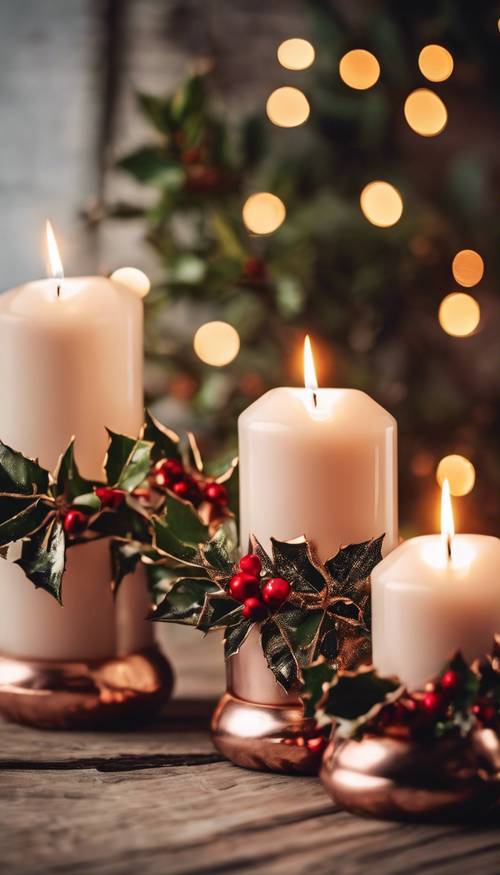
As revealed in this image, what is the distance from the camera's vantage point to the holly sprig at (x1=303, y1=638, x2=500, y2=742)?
0.50 meters

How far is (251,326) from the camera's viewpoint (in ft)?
3.83

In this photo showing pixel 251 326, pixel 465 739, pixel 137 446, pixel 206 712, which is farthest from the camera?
pixel 251 326

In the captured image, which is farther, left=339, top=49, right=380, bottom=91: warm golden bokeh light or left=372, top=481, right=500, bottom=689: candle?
left=339, top=49, right=380, bottom=91: warm golden bokeh light

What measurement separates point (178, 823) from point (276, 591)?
12 centimetres

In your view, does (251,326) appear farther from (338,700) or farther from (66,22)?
(338,700)

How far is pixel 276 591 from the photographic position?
22.0 inches

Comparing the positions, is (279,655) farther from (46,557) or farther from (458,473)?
(458,473)

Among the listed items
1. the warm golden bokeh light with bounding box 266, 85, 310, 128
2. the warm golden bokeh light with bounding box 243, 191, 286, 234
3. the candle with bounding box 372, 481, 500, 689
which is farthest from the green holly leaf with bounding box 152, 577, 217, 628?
the warm golden bokeh light with bounding box 266, 85, 310, 128

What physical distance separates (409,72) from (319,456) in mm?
779

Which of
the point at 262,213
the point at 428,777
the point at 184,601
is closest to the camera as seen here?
the point at 428,777

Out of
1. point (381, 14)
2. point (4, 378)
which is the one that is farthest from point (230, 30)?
point (4, 378)

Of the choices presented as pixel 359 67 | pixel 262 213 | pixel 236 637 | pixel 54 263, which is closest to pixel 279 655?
pixel 236 637

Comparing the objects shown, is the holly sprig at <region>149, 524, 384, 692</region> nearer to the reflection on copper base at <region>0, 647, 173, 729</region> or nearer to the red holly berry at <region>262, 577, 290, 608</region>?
the red holly berry at <region>262, 577, 290, 608</region>

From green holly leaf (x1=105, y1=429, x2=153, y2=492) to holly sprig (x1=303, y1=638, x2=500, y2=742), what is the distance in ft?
0.56
